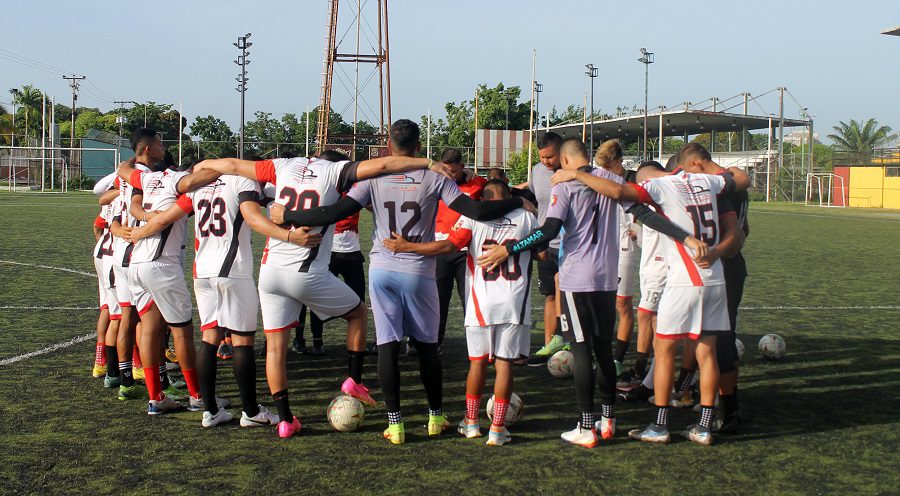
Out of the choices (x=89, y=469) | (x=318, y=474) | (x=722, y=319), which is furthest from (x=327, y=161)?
(x=722, y=319)

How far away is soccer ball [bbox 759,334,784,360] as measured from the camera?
8547 mm

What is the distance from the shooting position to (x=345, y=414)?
6.12 m

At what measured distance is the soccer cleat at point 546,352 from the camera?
8480 millimetres

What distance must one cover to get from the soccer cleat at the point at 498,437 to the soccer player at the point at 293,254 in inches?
55.6

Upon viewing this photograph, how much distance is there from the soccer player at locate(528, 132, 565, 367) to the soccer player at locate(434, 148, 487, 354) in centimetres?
59

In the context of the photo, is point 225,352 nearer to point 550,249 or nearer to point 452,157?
point 452,157

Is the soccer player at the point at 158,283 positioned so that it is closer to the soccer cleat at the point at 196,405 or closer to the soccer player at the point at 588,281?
the soccer cleat at the point at 196,405

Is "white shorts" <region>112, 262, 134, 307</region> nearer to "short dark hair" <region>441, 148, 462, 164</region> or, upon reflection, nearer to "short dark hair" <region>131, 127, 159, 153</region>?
"short dark hair" <region>131, 127, 159, 153</region>

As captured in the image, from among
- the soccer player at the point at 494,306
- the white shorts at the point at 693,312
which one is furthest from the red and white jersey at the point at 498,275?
the white shorts at the point at 693,312

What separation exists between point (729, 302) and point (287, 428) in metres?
3.57

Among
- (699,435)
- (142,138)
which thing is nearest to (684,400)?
(699,435)

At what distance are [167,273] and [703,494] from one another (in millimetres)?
4191

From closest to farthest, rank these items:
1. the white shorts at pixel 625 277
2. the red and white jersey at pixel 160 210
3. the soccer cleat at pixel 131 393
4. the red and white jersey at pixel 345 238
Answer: the red and white jersey at pixel 160 210
the soccer cleat at pixel 131 393
the white shorts at pixel 625 277
the red and white jersey at pixel 345 238

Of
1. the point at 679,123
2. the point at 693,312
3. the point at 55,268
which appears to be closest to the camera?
the point at 693,312
